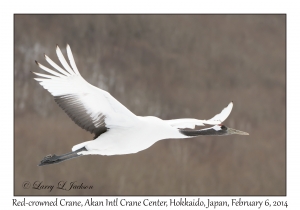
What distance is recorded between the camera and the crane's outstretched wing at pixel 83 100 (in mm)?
4094

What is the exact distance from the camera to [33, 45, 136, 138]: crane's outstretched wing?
13.4ft

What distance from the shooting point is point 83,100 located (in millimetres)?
4270

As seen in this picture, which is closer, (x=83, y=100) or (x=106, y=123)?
(x=83, y=100)

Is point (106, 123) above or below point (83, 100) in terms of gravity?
below

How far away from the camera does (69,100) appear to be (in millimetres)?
4277

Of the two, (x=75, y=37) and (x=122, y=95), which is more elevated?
(x=75, y=37)

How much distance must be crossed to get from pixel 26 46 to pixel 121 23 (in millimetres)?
1832

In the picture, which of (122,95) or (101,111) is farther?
(122,95)

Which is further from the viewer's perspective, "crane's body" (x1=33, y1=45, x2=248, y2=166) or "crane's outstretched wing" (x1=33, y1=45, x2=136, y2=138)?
"crane's body" (x1=33, y1=45, x2=248, y2=166)

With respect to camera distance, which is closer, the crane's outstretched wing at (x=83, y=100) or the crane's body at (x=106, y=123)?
the crane's outstretched wing at (x=83, y=100)
